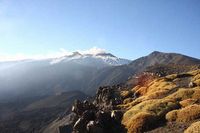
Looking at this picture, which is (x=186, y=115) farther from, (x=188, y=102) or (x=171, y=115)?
(x=188, y=102)

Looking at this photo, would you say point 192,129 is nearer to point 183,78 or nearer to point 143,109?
point 143,109

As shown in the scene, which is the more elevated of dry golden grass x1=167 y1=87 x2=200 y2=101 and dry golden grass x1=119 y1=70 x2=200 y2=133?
dry golden grass x1=167 y1=87 x2=200 y2=101

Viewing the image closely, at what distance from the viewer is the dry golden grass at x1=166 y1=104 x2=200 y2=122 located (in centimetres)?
3624

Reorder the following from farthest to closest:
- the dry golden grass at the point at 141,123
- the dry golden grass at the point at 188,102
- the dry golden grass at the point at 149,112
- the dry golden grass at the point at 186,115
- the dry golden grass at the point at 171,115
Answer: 1. the dry golden grass at the point at 188,102
2. the dry golden grass at the point at 149,112
3. the dry golden grass at the point at 141,123
4. the dry golden grass at the point at 171,115
5. the dry golden grass at the point at 186,115

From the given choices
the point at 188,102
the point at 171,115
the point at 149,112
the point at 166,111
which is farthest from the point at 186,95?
the point at 171,115

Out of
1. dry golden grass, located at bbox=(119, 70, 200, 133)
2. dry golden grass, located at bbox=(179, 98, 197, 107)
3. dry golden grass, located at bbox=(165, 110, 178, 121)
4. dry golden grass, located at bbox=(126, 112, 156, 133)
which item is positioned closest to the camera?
dry golden grass, located at bbox=(119, 70, 200, 133)

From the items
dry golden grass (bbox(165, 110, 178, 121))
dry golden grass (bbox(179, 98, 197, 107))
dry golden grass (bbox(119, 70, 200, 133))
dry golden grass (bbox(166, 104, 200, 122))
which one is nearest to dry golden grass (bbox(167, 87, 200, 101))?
dry golden grass (bbox(119, 70, 200, 133))

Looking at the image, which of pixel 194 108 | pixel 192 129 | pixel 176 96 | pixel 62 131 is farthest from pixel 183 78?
pixel 62 131

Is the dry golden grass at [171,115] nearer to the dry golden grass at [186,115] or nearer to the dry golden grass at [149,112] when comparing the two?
the dry golden grass at [186,115]

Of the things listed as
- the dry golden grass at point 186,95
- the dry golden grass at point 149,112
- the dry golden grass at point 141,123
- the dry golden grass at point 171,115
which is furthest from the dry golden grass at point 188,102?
the dry golden grass at point 141,123

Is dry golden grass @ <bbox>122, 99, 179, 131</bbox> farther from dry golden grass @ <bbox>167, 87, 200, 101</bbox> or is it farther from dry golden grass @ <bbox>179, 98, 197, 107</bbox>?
dry golden grass @ <bbox>167, 87, 200, 101</bbox>

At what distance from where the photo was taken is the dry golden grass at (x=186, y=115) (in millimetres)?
36244

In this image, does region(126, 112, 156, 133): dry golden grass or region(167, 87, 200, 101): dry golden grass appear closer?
region(126, 112, 156, 133): dry golden grass

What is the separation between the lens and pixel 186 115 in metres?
37.0
